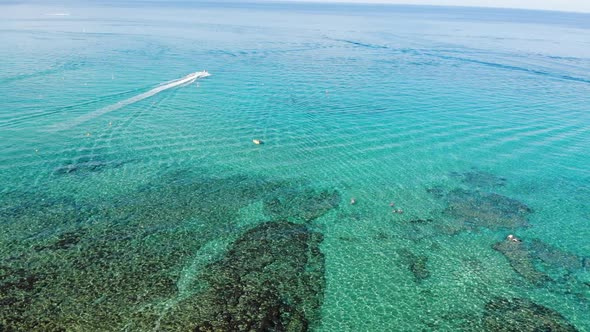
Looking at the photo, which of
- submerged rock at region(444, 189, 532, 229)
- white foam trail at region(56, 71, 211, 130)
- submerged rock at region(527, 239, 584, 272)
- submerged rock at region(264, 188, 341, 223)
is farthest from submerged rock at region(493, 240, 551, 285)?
white foam trail at region(56, 71, 211, 130)

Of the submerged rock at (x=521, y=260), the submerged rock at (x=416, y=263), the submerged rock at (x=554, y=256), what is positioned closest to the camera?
the submerged rock at (x=521, y=260)

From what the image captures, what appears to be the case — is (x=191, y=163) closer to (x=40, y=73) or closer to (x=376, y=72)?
(x=40, y=73)

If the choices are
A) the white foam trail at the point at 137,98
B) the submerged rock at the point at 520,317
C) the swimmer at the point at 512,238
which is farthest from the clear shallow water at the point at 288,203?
the white foam trail at the point at 137,98

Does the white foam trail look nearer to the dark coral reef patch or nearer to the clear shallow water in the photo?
the clear shallow water

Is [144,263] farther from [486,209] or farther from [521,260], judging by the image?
[486,209]

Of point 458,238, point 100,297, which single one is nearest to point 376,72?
point 458,238

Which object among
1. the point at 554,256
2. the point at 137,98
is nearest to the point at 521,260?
the point at 554,256

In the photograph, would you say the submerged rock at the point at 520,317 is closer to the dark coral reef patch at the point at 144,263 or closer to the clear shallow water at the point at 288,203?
the clear shallow water at the point at 288,203
